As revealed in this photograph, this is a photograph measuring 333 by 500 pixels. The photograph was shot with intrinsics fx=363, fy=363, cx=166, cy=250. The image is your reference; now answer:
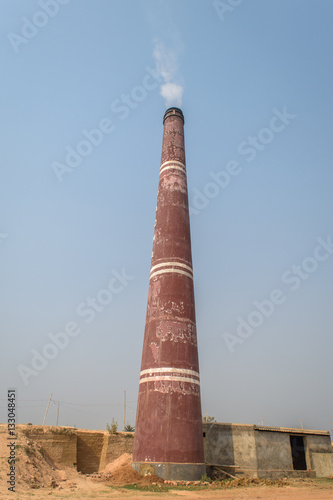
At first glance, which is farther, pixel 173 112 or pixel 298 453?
pixel 298 453

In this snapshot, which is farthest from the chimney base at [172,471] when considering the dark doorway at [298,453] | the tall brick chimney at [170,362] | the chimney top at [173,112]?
the chimney top at [173,112]

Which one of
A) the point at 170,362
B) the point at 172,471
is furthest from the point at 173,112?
the point at 172,471

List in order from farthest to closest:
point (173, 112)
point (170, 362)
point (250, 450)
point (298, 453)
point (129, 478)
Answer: point (298, 453) < point (173, 112) < point (250, 450) < point (170, 362) < point (129, 478)

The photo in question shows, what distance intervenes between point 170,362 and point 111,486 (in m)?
5.38

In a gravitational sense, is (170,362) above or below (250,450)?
above

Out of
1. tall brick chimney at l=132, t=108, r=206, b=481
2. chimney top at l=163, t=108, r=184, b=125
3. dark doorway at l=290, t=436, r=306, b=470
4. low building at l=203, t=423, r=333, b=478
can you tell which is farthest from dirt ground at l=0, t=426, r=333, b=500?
chimney top at l=163, t=108, r=184, b=125

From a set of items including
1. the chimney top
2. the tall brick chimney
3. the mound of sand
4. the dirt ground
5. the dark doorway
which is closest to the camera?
the dirt ground

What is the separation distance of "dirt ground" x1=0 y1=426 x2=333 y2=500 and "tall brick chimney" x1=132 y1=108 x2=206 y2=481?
2.67 feet

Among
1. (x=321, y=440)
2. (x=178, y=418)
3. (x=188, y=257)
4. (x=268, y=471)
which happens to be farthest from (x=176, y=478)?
(x=321, y=440)

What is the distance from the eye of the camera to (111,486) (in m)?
14.6

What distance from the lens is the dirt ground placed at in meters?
12.7

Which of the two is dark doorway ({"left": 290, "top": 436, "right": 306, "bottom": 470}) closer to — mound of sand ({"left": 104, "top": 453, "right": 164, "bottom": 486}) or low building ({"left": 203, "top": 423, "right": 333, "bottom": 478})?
low building ({"left": 203, "top": 423, "right": 333, "bottom": 478})

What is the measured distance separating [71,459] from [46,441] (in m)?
1.82

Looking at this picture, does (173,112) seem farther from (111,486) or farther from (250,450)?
(111,486)
